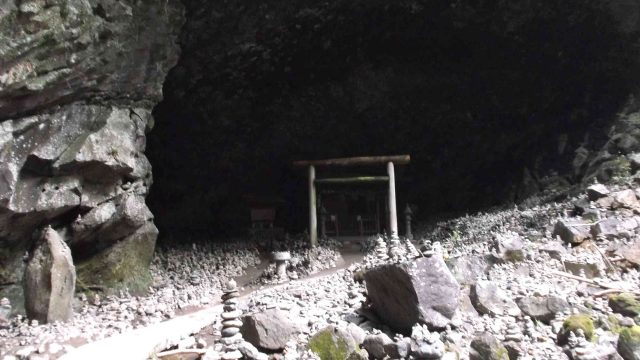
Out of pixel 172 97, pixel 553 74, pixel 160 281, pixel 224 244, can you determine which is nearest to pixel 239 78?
pixel 172 97

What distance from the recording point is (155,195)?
57.9 ft

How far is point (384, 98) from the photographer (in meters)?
17.8

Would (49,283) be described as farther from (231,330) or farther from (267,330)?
(267,330)

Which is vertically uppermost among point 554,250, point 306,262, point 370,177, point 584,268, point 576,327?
point 370,177

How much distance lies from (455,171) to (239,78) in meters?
10.0

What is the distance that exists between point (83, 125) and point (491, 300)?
28.6 feet

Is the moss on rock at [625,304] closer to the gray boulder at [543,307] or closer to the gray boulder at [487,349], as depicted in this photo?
the gray boulder at [543,307]

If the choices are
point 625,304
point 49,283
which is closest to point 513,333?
point 625,304

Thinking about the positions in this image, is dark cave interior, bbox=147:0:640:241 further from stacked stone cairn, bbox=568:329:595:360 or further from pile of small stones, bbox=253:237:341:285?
stacked stone cairn, bbox=568:329:595:360

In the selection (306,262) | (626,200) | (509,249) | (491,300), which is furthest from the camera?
(306,262)

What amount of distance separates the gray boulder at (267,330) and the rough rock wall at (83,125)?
18.2 ft

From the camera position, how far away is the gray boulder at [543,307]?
21.2ft

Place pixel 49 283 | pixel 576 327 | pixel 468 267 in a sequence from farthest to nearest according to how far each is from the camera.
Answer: pixel 468 267
pixel 49 283
pixel 576 327

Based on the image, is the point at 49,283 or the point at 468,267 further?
the point at 468,267
